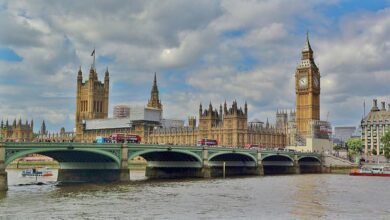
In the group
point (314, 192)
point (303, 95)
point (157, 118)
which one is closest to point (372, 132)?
point (303, 95)

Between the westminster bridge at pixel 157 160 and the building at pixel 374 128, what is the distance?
6172cm

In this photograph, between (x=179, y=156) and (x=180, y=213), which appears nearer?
(x=180, y=213)

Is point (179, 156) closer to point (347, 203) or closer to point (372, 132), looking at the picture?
point (347, 203)

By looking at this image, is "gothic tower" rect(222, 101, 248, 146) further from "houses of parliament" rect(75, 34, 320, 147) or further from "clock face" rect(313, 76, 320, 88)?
"clock face" rect(313, 76, 320, 88)

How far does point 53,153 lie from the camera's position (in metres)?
68.5

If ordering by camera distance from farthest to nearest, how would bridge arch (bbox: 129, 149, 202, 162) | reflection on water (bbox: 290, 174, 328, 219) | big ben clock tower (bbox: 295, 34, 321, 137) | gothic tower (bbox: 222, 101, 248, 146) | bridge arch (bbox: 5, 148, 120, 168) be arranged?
big ben clock tower (bbox: 295, 34, 321, 137), gothic tower (bbox: 222, 101, 248, 146), bridge arch (bbox: 129, 149, 202, 162), bridge arch (bbox: 5, 148, 120, 168), reflection on water (bbox: 290, 174, 328, 219)

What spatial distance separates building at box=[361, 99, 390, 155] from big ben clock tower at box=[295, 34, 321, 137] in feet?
65.0

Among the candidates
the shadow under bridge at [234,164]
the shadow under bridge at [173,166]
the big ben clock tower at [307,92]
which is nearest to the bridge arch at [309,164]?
the shadow under bridge at [234,164]

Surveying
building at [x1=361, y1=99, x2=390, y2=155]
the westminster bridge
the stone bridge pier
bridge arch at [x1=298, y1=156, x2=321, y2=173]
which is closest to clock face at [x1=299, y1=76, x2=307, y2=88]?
building at [x1=361, y1=99, x2=390, y2=155]

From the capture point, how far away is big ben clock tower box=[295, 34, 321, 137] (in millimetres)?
173250

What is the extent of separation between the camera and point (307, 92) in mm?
175250

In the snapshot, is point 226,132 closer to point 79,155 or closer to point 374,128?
point 374,128

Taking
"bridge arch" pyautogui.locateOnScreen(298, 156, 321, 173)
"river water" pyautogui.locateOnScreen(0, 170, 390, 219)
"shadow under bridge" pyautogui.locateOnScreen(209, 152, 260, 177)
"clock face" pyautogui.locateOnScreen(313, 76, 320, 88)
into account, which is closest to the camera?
"river water" pyautogui.locateOnScreen(0, 170, 390, 219)

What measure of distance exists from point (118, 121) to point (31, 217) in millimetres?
153801
